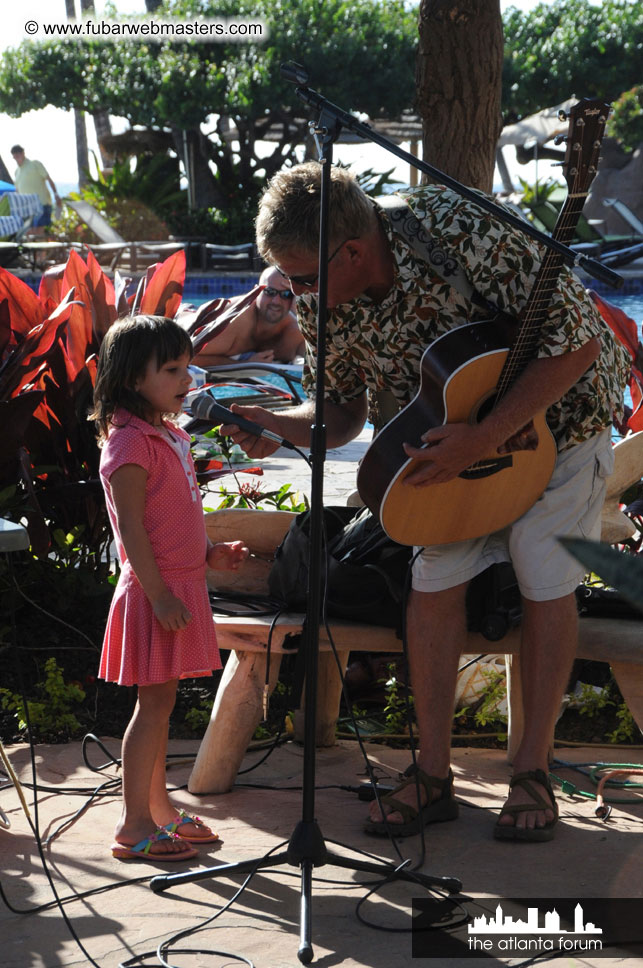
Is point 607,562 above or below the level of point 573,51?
below

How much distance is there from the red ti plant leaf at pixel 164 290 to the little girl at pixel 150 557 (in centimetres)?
114

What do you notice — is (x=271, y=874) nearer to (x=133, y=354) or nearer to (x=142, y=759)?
(x=142, y=759)

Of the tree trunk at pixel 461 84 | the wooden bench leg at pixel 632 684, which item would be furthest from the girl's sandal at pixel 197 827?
the tree trunk at pixel 461 84

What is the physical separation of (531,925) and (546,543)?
89 cm

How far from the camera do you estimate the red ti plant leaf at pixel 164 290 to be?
3.64 meters

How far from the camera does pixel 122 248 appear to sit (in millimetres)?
15898

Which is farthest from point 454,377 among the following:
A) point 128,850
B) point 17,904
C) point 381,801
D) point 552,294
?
point 17,904

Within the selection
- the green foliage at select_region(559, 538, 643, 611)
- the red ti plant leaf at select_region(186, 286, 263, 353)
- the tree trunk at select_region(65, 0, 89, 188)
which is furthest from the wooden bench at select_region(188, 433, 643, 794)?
the tree trunk at select_region(65, 0, 89, 188)

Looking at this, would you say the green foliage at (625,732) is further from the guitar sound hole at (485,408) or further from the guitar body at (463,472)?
the guitar sound hole at (485,408)

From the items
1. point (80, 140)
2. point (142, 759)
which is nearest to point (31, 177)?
point (80, 140)

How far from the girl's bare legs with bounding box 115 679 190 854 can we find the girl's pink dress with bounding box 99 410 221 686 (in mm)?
59

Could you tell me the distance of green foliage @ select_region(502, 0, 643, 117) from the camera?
2608cm

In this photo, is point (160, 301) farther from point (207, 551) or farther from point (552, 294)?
point (552, 294)

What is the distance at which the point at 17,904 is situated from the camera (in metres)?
2.25
